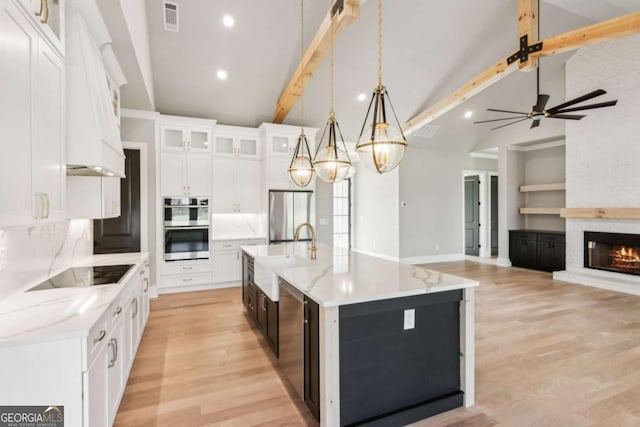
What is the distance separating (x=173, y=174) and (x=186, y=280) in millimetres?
1874

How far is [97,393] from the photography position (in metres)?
1.63

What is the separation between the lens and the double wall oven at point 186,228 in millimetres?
5176

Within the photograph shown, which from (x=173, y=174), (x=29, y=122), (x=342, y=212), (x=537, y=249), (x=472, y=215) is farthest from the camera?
(x=342, y=212)

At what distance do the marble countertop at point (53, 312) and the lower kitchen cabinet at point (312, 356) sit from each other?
119cm

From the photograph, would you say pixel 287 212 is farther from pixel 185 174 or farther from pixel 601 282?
pixel 601 282

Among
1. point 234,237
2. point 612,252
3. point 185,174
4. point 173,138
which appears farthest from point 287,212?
point 612,252

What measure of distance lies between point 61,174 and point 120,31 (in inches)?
68.2

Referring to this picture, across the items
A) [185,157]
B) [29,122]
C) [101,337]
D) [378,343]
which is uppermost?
[185,157]

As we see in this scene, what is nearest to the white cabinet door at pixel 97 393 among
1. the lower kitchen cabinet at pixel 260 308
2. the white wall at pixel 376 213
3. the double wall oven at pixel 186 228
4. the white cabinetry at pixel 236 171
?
the lower kitchen cabinet at pixel 260 308

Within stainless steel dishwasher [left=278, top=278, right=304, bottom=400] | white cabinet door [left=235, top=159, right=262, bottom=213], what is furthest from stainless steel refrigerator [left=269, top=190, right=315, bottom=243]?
stainless steel dishwasher [left=278, top=278, right=304, bottom=400]

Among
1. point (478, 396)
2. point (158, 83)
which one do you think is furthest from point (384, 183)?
point (478, 396)

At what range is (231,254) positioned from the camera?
18.5 feet

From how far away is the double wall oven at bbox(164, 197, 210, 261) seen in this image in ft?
17.0

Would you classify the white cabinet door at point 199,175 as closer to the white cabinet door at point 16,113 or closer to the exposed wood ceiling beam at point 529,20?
the white cabinet door at point 16,113
